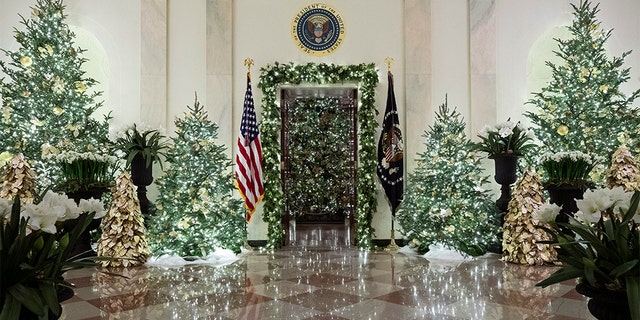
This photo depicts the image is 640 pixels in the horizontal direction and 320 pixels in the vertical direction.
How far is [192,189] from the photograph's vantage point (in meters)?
6.08

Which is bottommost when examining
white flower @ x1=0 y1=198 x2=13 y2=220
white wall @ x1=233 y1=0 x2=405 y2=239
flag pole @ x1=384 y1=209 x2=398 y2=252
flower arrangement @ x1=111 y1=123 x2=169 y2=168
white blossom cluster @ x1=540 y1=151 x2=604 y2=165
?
flag pole @ x1=384 y1=209 x2=398 y2=252

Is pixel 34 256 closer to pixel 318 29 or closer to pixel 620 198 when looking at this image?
pixel 620 198

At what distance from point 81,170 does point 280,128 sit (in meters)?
3.12

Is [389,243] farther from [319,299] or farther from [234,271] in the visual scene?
[319,299]

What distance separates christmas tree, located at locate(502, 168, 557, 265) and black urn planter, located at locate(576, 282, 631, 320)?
13.5ft

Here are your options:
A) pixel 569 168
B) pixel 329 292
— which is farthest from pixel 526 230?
pixel 329 292

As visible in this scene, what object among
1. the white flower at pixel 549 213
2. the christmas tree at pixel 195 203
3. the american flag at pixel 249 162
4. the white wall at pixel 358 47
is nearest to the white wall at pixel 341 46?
the white wall at pixel 358 47

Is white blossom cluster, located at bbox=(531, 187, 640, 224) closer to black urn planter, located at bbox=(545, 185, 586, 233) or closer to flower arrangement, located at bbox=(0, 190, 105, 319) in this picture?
flower arrangement, located at bbox=(0, 190, 105, 319)

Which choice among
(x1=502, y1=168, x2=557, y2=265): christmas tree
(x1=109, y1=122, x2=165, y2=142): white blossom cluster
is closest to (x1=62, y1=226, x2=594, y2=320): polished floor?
(x1=502, y1=168, x2=557, y2=265): christmas tree

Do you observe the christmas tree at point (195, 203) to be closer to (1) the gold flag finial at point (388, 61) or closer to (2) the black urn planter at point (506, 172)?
(1) the gold flag finial at point (388, 61)

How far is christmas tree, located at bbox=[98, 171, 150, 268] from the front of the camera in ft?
17.8

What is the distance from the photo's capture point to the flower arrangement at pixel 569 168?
222 inches

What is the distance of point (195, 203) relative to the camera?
238 inches

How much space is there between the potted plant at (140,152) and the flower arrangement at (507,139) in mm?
4963
